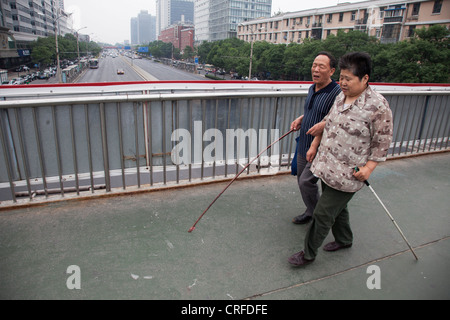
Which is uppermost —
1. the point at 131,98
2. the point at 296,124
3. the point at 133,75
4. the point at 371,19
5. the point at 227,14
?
the point at 227,14

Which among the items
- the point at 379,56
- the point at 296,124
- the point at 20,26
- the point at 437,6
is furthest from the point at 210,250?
the point at 20,26

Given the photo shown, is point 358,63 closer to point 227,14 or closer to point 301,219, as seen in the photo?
point 301,219

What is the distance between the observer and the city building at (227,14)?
12512 centimetres

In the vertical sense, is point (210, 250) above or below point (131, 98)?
below

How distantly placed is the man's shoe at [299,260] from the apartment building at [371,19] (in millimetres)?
52878

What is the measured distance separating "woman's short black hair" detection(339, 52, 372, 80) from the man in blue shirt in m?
0.57

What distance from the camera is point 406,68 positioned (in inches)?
1358

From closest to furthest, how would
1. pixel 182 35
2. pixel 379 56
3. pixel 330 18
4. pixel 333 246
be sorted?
pixel 333 246 → pixel 379 56 → pixel 330 18 → pixel 182 35

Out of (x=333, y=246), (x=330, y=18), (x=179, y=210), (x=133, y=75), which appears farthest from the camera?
(x=133, y=75)

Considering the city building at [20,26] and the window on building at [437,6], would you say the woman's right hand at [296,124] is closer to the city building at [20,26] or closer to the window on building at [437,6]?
the city building at [20,26]

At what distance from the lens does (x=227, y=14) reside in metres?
125

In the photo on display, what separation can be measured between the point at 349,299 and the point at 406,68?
39.6 meters

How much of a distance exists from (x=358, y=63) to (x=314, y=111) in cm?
80

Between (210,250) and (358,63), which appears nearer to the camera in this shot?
(358,63)
